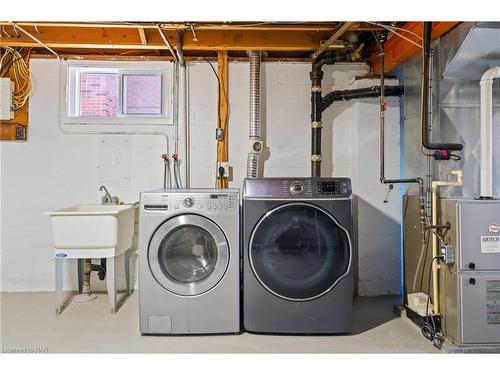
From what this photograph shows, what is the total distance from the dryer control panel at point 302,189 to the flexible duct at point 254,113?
828mm

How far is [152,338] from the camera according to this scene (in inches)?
87.7

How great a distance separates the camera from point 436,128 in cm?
230

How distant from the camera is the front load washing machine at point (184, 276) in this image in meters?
2.24

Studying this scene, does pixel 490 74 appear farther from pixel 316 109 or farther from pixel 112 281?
pixel 112 281

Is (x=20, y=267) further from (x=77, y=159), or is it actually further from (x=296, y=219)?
(x=296, y=219)

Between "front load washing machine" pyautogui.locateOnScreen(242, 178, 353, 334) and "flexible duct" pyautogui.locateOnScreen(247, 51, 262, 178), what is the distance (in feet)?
2.84

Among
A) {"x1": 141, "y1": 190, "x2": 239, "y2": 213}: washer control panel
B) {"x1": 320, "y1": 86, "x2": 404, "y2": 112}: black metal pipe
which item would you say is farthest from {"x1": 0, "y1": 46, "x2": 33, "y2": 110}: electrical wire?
{"x1": 320, "y1": 86, "x2": 404, "y2": 112}: black metal pipe

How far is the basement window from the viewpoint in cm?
320

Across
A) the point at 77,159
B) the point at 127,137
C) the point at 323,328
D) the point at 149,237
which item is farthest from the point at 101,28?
the point at 323,328

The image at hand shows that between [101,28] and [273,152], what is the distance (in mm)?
1895

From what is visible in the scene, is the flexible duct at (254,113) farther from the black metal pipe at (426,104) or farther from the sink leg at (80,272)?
the sink leg at (80,272)

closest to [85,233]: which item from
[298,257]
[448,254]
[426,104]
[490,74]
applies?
[298,257]

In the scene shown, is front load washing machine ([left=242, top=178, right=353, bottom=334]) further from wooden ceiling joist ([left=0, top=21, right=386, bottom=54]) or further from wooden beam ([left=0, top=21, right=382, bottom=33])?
wooden ceiling joist ([left=0, top=21, right=386, bottom=54])

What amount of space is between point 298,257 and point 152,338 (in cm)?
110
